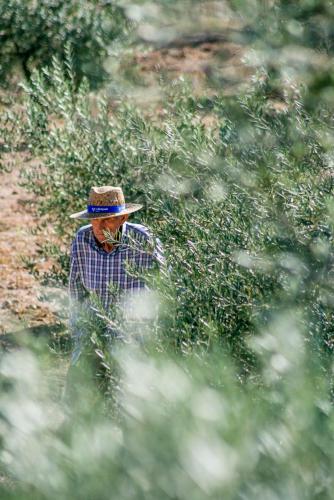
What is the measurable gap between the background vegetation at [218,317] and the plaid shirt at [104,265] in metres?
0.19

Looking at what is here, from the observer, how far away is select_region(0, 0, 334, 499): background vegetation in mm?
2533

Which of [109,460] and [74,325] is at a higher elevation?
[109,460]

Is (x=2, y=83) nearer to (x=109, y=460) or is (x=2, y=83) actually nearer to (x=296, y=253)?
(x=296, y=253)

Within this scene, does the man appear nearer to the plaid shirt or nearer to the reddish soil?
the plaid shirt

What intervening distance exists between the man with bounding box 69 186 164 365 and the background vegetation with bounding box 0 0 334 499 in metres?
0.22

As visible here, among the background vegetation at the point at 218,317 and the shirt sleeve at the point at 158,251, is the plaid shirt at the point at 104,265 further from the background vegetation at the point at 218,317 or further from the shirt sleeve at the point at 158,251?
the background vegetation at the point at 218,317

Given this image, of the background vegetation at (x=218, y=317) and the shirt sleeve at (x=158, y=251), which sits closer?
the background vegetation at (x=218, y=317)

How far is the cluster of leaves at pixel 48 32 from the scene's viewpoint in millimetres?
15938

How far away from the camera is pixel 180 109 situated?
7270 mm

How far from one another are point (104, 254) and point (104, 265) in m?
0.07

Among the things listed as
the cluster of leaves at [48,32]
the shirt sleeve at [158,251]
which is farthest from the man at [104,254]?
the cluster of leaves at [48,32]

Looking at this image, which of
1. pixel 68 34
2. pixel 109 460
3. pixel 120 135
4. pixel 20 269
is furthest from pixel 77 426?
pixel 68 34

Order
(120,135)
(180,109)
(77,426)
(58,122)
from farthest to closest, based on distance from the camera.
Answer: (58,122)
(120,135)
(180,109)
(77,426)

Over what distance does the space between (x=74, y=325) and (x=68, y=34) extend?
10.8 m
